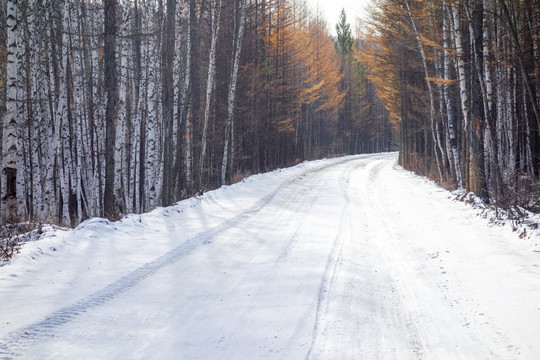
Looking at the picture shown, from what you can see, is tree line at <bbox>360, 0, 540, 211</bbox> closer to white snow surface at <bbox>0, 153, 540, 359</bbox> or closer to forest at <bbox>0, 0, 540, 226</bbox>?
forest at <bbox>0, 0, 540, 226</bbox>

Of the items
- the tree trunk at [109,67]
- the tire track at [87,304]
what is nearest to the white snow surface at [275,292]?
the tire track at [87,304]

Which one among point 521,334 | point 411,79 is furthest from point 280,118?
point 521,334

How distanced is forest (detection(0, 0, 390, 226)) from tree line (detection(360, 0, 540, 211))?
471 centimetres

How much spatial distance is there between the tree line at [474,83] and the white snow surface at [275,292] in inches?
107

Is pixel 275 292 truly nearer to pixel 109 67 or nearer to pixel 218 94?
pixel 109 67

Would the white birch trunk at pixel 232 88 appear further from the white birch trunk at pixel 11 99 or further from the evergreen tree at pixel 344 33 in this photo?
the evergreen tree at pixel 344 33

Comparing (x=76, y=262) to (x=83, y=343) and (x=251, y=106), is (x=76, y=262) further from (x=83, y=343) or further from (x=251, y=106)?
(x=251, y=106)

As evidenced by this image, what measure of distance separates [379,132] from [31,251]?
68.1 m

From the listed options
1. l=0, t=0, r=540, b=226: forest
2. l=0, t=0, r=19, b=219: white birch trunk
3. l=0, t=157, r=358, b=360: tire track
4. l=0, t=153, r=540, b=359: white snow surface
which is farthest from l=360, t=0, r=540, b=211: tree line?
l=0, t=0, r=19, b=219: white birch trunk

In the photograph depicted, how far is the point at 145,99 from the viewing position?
24094mm

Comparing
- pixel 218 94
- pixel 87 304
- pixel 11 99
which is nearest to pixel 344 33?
pixel 218 94

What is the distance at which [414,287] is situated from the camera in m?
5.44

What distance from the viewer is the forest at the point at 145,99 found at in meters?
10.8

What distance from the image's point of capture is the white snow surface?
377cm
